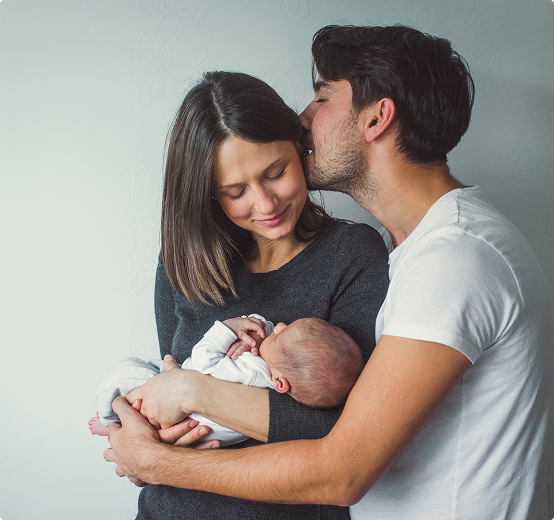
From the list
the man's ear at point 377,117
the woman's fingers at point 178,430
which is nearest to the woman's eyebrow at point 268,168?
the man's ear at point 377,117

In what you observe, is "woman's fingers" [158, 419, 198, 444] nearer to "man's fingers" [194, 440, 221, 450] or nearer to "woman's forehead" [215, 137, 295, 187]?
"man's fingers" [194, 440, 221, 450]

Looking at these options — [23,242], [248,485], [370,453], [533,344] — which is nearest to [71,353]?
[23,242]

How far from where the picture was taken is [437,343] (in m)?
0.96

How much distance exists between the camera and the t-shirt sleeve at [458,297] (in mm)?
957

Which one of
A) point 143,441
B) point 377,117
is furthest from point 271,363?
point 377,117

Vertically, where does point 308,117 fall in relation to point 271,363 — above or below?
above

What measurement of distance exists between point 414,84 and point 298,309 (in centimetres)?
81

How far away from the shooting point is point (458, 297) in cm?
96

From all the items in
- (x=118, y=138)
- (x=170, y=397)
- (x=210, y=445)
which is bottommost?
(x=210, y=445)

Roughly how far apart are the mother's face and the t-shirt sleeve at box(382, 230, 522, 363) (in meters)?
0.55

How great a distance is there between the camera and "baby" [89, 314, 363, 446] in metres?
1.25

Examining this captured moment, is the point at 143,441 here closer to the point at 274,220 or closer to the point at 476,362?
the point at 274,220

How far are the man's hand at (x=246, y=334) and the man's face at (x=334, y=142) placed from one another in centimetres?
53

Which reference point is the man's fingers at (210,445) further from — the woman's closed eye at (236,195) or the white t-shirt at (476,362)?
the woman's closed eye at (236,195)
